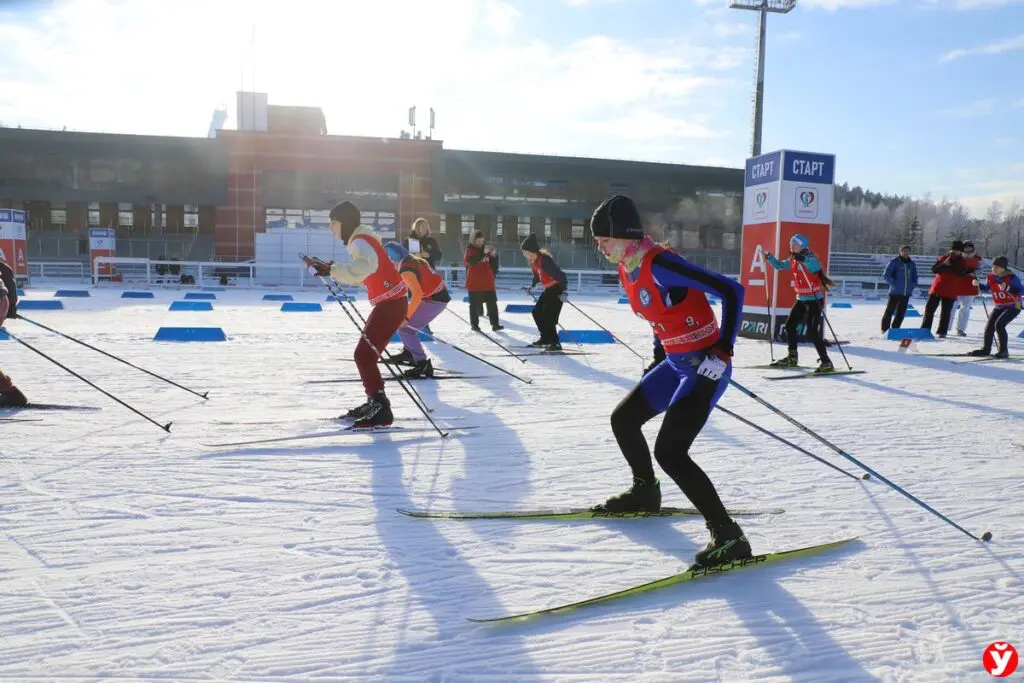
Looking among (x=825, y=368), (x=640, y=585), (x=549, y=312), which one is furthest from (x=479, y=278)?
(x=640, y=585)

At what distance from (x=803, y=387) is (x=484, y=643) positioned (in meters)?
6.42

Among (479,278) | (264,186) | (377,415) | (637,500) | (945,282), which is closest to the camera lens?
(637,500)

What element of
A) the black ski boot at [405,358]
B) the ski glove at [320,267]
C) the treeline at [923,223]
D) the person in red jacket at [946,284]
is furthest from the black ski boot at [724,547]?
the treeline at [923,223]

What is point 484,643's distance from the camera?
256cm

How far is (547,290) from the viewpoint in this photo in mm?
10594

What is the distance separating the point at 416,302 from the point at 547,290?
2609 mm

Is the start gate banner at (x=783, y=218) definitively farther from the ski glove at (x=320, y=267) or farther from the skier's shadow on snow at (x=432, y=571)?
the skier's shadow on snow at (x=432, y=571)

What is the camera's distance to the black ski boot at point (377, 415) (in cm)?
577

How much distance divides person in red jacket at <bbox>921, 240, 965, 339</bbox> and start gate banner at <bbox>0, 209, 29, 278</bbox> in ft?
73.7

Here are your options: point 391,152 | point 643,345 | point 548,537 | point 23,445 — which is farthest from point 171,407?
point 391,152

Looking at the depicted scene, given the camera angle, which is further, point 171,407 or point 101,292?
point 101,292

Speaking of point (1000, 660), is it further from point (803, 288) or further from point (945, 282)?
point (945, 282)

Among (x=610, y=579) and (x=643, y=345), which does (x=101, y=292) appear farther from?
(x=610, y=579)

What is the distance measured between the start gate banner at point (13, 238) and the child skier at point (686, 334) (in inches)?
892
